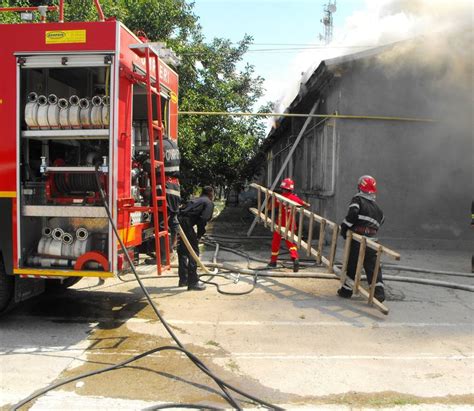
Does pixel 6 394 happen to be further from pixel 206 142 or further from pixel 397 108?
pixel 206 142

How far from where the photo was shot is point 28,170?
15.2 feet

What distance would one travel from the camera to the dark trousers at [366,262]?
19.9 feet

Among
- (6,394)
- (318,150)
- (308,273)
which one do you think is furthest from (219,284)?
(318,150)

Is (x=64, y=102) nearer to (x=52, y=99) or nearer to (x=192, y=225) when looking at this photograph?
(x=52, y=99)

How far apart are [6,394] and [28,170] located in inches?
85.4

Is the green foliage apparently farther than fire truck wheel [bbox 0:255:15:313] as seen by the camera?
Yes

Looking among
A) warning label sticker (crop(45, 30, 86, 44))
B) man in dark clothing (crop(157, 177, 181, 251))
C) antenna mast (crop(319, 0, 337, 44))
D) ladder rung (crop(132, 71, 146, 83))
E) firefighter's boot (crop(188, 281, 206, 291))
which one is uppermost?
antenna mast (crop(319, 0, 337, 44))

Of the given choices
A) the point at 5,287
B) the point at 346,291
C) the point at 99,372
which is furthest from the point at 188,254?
the point at 99,372

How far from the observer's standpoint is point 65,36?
4.36m

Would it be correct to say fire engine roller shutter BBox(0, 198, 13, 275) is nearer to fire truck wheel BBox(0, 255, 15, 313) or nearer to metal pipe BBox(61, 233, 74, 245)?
fire truck wheel BBox(0, 255, 15, 313)

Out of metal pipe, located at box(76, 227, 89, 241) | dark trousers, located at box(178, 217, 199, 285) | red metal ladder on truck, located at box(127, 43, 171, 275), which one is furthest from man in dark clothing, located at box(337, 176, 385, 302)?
metal pipe, located at box(76, 227, 89, 241)

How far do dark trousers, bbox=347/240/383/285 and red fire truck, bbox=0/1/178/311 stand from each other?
275cm

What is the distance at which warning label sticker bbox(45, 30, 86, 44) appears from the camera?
14.3ft

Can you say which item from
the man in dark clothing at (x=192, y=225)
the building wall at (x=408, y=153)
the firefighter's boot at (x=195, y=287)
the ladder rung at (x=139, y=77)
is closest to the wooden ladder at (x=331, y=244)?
the man in dark clothing at (x=192, y=225)
